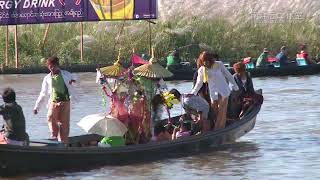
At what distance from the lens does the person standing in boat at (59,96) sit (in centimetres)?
1525

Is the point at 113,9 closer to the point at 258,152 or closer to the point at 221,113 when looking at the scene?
the point at 258,152

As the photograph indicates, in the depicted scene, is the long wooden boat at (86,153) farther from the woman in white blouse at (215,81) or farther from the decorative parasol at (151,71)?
the decorative parasol at (151,71)

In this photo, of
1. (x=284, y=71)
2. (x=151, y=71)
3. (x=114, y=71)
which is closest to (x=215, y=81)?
(x=151, y=71)

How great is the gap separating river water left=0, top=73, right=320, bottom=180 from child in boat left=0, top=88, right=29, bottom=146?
1.81 ft

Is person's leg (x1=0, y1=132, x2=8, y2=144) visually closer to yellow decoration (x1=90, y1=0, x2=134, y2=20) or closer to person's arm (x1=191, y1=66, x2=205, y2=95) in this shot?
person's arm (x1=191, y1=66, x2=205, y2=95)

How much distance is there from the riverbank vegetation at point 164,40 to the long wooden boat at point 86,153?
2213 centimetres

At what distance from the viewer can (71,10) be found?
37.9m

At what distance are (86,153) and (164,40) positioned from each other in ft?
82.5

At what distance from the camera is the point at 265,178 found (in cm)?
1454

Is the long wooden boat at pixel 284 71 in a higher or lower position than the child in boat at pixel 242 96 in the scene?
lower

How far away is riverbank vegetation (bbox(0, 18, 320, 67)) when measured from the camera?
1545 inches

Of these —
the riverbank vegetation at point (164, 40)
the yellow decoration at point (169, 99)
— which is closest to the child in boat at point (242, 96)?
the yellow decoration at point (169, 99)

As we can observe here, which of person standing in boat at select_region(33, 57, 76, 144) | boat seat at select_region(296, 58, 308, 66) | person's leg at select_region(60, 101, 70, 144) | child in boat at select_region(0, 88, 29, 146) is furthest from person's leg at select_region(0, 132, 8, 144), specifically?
boat seat at select_region(296, 58, 308, 66)

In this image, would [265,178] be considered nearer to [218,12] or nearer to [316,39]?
[316,39]
